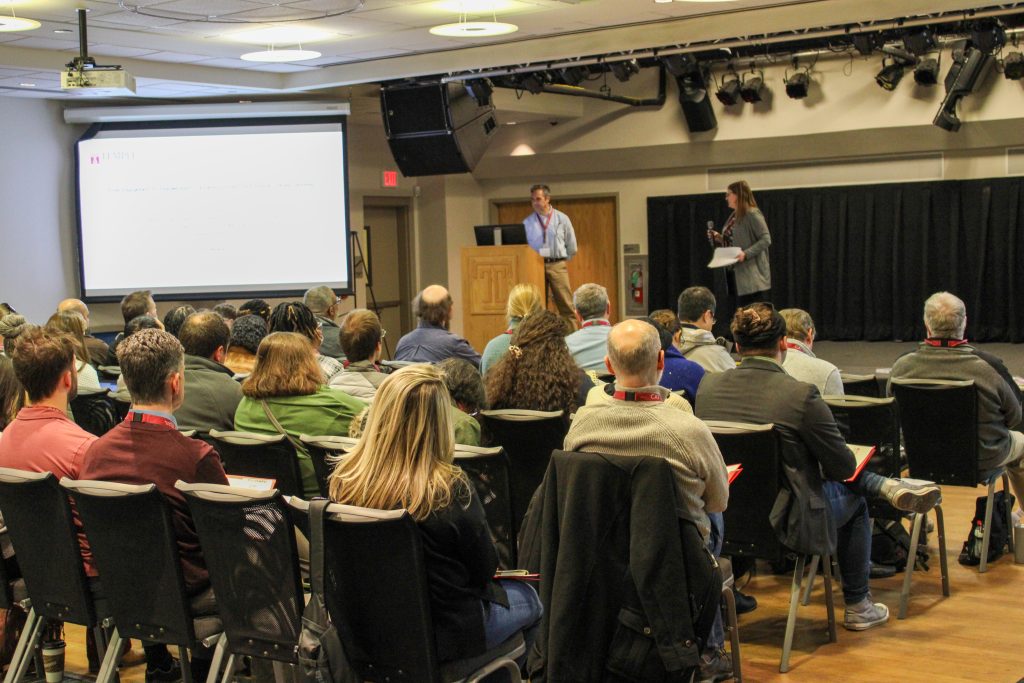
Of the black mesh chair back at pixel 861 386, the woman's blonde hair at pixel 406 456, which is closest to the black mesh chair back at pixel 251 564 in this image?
the woman's blonde hair at pixel 406 456

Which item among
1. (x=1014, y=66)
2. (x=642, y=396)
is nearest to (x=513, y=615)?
(x=642, y=396)

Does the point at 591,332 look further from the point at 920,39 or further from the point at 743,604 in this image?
the point at 920,39

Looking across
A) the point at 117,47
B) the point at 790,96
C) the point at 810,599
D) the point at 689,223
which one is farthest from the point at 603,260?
the point at 810,599

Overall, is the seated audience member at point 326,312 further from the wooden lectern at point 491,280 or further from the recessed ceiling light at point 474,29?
the wooden lectern at point 491,280

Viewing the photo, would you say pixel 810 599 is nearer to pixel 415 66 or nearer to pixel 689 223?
pixel 415 66

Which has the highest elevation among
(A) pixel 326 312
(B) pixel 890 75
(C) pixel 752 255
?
(B) pixel 890 75

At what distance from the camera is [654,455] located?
9.46ft

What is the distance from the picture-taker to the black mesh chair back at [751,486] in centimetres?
374

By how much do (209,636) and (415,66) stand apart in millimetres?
7092

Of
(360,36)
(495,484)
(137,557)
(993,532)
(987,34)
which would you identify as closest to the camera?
(137,557)

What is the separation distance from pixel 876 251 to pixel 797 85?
80.6 inches

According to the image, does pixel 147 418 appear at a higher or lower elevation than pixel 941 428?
higher

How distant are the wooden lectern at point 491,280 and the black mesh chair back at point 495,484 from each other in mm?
6735

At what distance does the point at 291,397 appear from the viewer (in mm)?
4047
